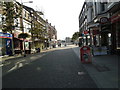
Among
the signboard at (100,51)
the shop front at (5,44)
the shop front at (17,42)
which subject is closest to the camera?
the signboard at (100,51)

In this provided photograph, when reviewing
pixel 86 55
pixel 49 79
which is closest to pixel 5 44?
pixel 86 55

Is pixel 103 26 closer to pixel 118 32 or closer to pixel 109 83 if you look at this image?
pixel 118 32

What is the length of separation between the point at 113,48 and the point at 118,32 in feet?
6.92

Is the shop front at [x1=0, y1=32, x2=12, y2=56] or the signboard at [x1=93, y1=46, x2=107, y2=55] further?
the shop front at [x1=0, y1=32, x2=12, y2=56]

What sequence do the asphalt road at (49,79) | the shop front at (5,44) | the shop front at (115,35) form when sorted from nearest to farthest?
the asphalt road at (49,79) → the shop front at (115,35) → the shop front at (5,44)

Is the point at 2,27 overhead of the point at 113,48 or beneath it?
overhead

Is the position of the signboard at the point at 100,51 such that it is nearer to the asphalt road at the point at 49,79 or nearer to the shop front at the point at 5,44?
the asphalt road at the point at 49,79

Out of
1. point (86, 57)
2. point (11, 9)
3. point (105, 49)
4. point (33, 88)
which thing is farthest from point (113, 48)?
point (11, 9)

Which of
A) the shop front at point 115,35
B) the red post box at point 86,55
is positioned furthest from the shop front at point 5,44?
the shop front at point 115,35

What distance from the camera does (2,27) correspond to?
19.0m

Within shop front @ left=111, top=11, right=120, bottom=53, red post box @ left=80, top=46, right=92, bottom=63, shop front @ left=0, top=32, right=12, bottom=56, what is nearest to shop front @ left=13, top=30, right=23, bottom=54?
shop front @ left=0, top=32, right=12, bottom=56

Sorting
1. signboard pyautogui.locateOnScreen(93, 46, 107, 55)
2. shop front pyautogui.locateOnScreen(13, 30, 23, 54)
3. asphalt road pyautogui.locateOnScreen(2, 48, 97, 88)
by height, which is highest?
shop front pyautogui.locateOnScreen(13, 30, 23, 54)

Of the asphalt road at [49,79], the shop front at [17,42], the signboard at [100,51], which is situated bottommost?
the asphalt road at [49,79]

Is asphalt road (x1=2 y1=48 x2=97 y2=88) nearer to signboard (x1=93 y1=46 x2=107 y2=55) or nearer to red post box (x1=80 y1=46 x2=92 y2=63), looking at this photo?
red post box (x1=80 y1=46 x2=92 y2=63)
